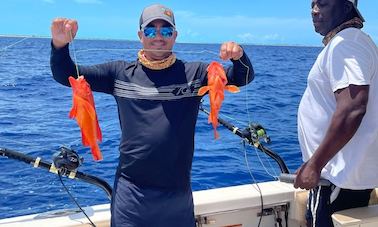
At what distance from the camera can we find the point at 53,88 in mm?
16578

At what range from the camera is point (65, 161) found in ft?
10.8

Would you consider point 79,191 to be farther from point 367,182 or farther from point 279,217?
point 367,182

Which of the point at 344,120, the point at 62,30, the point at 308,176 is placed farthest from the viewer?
the point at 62,30

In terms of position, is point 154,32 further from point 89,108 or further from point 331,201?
point 331,201

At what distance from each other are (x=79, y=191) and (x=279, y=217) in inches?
127

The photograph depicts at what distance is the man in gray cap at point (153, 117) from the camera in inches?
109

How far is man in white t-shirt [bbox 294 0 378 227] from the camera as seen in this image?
2217 mm

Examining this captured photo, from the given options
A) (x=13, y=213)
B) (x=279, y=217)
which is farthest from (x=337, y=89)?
(x=13, y=213)

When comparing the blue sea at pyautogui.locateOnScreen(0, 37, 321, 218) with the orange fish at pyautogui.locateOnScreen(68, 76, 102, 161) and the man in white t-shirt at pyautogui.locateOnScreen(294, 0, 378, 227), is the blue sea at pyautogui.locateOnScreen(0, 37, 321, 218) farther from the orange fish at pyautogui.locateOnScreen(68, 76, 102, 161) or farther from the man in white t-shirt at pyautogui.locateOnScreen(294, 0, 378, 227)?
the man in white t-shirt at pyautogui.locateOnScreen(294, 0, 378, 227)

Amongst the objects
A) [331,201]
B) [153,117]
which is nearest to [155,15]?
[153,117]

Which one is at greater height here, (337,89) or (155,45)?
(155,45)

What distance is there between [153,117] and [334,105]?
1058 mm

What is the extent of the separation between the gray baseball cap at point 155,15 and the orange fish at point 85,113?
524 millimetres

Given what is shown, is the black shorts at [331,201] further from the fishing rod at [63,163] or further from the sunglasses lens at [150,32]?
the fishing rod at [63,163]
